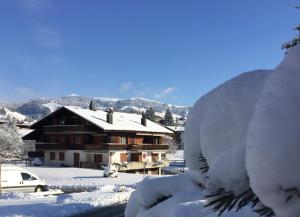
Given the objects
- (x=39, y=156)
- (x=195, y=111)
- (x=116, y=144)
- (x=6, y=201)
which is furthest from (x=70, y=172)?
(x=195, y=111)

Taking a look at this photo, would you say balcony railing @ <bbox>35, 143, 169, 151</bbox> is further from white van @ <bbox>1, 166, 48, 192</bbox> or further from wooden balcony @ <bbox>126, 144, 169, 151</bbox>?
white van @ <bbox>1, 166, 48, 192</bbox>

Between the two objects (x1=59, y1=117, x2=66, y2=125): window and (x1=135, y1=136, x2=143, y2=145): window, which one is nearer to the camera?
(x1=59, y1=117, x2=66, y2=125): window

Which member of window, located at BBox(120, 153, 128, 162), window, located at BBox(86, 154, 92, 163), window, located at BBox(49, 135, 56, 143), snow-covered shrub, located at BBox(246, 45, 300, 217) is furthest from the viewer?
window, located at BBox(49, 135, 56, 143)

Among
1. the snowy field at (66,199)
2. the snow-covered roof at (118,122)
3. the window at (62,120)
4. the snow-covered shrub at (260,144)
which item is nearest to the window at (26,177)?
the snowy field at (66,199)

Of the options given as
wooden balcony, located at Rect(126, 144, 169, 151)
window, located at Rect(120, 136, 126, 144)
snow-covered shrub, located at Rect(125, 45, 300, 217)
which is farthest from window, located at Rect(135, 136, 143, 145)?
snow-covered shrub, located at Rect(125, 45, 300, 217)

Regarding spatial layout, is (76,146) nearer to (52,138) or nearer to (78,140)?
(78,140)

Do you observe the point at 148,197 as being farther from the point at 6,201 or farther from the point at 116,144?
the point at 116,144

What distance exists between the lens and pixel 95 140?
180 feet

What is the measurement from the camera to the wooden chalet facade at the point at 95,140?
5275 cm

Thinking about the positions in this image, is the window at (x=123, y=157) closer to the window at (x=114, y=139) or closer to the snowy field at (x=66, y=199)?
the window at (x=114, y=139)

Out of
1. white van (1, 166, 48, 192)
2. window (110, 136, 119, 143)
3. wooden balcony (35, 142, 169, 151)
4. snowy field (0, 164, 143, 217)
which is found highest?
window (110, 136, 119, 143)

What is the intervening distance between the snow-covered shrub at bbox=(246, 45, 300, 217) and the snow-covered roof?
49561 millimetres

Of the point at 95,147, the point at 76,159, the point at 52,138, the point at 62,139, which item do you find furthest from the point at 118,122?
the point at 52,138

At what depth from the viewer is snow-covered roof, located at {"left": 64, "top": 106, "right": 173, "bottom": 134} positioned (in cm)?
5245
